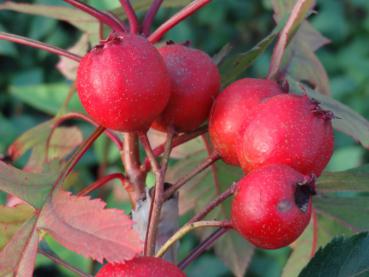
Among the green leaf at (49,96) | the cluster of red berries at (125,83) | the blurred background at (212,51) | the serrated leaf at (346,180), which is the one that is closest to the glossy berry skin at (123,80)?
the cluster of red berries at (125,83)

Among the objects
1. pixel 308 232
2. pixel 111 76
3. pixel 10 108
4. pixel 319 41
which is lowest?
pixel 10 108

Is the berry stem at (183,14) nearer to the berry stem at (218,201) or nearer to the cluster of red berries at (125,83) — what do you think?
the cluster of red berries at (125,83)

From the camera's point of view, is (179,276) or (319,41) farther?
(319,41)

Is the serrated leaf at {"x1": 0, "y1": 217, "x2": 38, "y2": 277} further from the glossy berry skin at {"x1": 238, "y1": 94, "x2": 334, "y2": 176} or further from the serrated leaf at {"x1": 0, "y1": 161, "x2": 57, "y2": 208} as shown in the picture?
the glossy berry skin at {"x1": 238, "y1": 94, "x2": 334, "y2": 176}

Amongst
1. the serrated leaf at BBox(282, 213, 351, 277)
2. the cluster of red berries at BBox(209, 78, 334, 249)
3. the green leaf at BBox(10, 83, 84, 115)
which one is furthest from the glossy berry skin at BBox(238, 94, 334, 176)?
the green leaf at BBox(10, 83, 84, 115)

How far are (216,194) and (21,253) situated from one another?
0.30 m

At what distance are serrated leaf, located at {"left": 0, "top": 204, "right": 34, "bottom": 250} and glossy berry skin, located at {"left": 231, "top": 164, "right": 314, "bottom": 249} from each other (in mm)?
170

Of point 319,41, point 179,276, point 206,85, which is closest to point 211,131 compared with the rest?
point 206,85

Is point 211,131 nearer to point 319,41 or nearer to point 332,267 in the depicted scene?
point 332,267

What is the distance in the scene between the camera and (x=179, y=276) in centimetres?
47

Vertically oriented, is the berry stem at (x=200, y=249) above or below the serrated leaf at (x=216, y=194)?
above

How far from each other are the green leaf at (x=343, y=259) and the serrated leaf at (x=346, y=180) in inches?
3.6

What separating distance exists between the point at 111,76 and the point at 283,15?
26cm

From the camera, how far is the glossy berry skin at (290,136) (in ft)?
1.62
